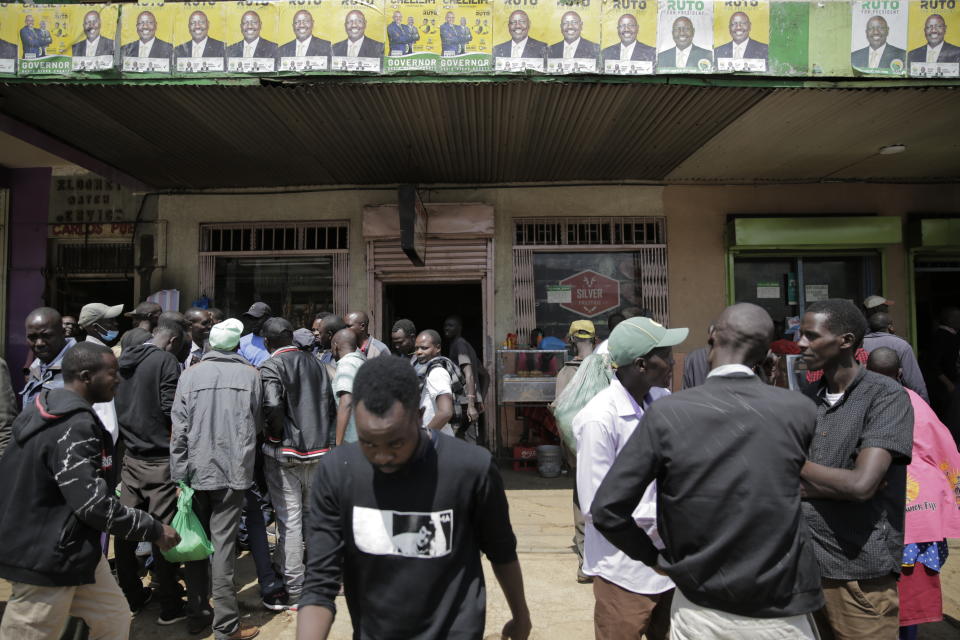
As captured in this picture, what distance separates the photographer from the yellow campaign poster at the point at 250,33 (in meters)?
5.61

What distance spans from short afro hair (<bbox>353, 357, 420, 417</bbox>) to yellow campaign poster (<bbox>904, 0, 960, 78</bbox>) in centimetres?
598

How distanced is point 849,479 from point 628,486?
916 millimetres

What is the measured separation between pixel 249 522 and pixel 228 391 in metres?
1.05

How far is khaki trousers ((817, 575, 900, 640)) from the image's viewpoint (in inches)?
96.6

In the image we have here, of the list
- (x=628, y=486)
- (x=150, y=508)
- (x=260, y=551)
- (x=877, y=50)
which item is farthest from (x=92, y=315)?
(x=877, y=50)

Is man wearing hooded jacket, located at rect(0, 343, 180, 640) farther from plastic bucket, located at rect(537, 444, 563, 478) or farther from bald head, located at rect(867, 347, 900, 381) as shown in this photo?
plastic bucket, located at rect(537, 444, 563, 478)

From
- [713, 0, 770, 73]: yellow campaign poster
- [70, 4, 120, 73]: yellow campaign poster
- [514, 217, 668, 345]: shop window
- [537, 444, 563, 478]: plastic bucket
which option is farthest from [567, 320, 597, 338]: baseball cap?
[70, 4, 120, 73]: yellow campaign poster

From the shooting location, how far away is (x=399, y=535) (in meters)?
1.87

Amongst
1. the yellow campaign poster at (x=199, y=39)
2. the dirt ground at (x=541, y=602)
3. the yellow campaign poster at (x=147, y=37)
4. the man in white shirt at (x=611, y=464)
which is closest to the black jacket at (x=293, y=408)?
the dirt ground at (x=541, y=602)

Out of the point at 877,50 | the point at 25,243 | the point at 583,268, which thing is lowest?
the point at 583,268

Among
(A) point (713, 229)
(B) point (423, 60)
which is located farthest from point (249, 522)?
(A) point (713, 229)

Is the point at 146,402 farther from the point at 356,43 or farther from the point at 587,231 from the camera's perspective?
the point at 587,231

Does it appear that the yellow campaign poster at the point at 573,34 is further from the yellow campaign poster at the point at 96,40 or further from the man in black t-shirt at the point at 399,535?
the man in black t-shirt at the point at 399,535

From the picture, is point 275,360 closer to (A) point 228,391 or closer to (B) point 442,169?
(A) point 228,391
